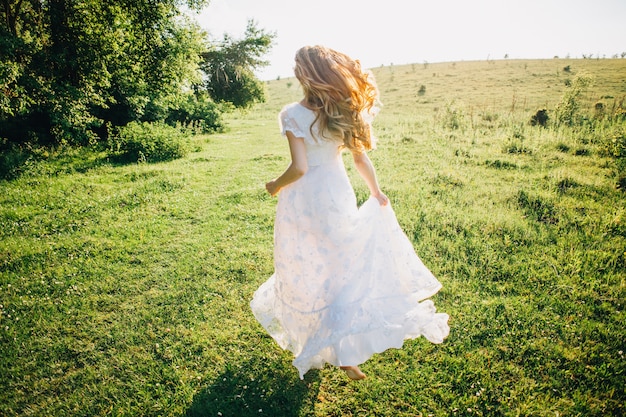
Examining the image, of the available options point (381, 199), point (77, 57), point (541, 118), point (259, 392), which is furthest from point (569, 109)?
point (77, 57)

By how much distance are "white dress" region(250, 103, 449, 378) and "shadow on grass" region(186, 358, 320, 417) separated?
18.1 inches

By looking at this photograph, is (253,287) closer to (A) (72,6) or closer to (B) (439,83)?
(A) (72,6)

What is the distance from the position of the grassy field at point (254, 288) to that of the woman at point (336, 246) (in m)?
0.88

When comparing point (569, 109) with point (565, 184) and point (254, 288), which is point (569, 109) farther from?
point (254, 288)

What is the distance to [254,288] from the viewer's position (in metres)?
5.17

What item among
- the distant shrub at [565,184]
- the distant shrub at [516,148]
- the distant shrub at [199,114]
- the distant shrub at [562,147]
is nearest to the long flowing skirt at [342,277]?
the distant shrub at [565,184]

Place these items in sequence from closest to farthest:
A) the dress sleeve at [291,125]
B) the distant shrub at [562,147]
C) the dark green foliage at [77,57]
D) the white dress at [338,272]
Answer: the dress sleeve at [291,125] < the white dress at [338,272] < the dark green foliage at [77,57] < the distant shrub at [562,147]

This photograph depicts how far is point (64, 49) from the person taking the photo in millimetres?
11438

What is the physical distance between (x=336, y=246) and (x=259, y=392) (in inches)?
73.8

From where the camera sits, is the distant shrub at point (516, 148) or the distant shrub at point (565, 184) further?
the distant shrub at point (516, 148)

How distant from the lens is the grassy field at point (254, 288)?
3.41 metres

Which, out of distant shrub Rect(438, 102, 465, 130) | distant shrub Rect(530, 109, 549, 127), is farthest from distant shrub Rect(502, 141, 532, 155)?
distant shrub Rect(438, 102, 465, 130)

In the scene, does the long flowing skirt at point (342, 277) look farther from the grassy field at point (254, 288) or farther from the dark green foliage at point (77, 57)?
the dark green foliage at point (77, 57)

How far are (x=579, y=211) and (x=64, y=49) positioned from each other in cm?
1671
